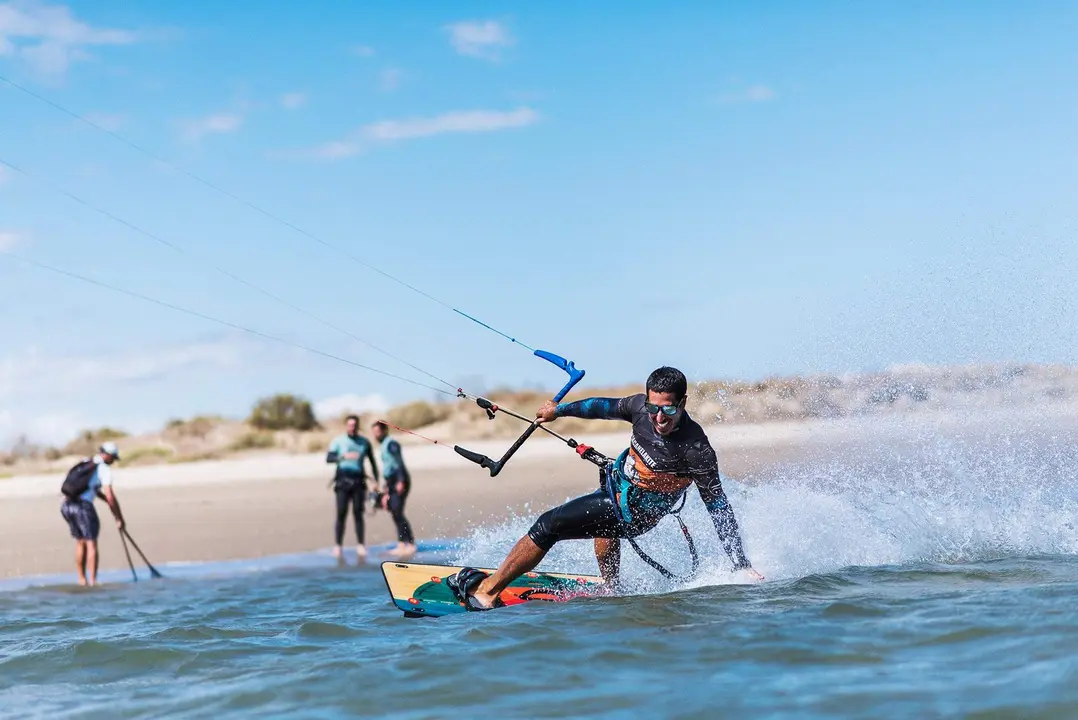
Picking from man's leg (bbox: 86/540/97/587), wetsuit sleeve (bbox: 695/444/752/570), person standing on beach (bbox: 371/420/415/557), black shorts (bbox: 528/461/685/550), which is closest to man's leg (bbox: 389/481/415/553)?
person standing on beach (bbox: 371/420/415/557)

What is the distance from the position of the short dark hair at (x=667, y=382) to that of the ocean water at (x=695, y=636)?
4.50 feet

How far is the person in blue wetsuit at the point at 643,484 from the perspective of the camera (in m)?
6.96

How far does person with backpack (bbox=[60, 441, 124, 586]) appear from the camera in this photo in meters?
12.2

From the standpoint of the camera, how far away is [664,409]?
22.5ft

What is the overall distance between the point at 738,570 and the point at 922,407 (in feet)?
23.4

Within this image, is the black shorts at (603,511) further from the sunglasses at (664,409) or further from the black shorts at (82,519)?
the black shorts at (82,519)

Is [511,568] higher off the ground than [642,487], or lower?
lower

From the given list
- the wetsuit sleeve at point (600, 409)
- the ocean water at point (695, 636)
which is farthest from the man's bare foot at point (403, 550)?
the wetsuit sleeve at point (600, 409)

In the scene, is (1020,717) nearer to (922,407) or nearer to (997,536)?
(997,536)

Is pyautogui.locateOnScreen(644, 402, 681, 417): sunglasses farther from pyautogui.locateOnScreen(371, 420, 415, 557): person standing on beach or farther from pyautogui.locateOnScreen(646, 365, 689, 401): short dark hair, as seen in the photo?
pyautogui.locateOnScreen(371, 420, 415, 557): person standing on beach

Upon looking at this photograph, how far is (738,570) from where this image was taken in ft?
24.2

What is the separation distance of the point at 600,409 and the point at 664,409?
2.29 ft

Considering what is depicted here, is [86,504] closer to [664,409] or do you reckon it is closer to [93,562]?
[93,562]

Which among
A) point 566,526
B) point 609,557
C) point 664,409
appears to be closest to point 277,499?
point 609,557
